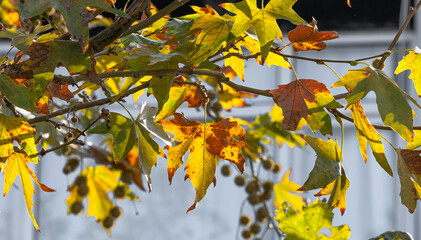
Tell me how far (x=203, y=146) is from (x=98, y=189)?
2.43 feet

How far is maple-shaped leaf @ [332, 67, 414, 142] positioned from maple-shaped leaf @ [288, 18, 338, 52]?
66 millimetres

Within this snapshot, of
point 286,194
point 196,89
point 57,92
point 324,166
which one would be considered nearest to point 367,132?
point 324,166

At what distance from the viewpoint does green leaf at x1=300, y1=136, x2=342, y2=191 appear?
0.50 m

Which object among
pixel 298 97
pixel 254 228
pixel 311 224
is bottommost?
pixel 254 228

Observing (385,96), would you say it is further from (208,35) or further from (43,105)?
(43,105)

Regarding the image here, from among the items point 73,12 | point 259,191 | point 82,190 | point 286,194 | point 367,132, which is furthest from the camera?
point 286,194

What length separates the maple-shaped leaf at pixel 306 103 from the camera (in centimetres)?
50

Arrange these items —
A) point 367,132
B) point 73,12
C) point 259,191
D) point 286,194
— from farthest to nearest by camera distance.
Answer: point 286,194, point 259,191, point 367,132, point 73,12

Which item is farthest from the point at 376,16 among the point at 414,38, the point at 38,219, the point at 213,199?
the point at 38,219

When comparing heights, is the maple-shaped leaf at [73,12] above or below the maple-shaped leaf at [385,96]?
above

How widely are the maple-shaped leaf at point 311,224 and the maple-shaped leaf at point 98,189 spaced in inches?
27.4

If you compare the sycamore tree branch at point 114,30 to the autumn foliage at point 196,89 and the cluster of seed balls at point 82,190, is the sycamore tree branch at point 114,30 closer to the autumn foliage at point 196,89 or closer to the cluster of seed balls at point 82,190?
the autumn foliage at point 196,89

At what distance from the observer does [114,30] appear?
1.55ft

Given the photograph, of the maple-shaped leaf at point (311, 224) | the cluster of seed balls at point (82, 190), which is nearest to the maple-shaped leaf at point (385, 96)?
the maple-shaped leaf at point (311, 224)
